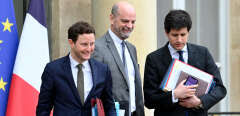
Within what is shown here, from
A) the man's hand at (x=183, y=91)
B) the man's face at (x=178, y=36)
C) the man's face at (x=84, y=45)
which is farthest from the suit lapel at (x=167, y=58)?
the man's face at (x=84, y=45)

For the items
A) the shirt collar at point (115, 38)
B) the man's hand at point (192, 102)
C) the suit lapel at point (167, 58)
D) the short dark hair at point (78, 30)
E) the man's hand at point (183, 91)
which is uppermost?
the short dark hair at point (78, 30)

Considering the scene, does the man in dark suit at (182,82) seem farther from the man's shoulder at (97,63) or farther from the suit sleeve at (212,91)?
the man's shoulder at (97,63)

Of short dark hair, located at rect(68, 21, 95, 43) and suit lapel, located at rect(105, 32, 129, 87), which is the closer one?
short dark hair, located at rect(68, 21, 95, 43)

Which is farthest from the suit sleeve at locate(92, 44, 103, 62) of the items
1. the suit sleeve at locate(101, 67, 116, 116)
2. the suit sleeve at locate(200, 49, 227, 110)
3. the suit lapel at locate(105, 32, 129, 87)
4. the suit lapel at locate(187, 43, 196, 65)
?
the suit sleeve at locate(200, 49, 227, 110)

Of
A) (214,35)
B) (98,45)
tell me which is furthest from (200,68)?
(214,35)

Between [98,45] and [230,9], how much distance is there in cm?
512

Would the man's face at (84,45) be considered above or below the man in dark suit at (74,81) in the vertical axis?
above

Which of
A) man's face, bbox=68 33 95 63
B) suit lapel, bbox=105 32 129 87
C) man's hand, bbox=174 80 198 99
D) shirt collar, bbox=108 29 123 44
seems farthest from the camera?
shirt collar, bbox=108 29 123 44

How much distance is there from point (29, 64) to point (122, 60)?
3.39 ft

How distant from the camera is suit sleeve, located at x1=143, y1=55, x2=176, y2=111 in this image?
17.4ft

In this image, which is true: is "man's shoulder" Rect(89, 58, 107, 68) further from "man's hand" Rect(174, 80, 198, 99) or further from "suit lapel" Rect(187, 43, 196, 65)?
"suit lapel" Rect(187, 43, 196, 65)

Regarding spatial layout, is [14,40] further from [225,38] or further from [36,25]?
[225,38]

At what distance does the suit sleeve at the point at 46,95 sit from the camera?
15.8ft

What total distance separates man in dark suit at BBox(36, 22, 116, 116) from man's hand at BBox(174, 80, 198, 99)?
68cm
